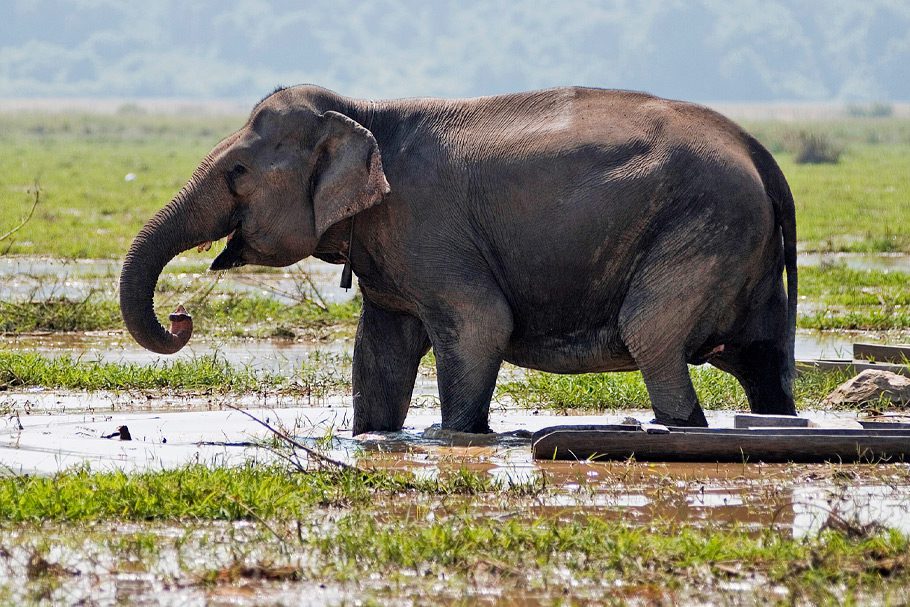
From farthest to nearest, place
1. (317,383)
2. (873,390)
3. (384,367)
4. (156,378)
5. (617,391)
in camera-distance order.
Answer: (317,383) → (156,378) → (617,391) → (873,390) → (384,367)

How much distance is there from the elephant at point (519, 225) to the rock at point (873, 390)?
1.15m

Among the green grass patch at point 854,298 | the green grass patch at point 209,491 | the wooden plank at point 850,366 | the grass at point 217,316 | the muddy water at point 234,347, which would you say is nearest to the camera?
the green grass patch at point 209,491

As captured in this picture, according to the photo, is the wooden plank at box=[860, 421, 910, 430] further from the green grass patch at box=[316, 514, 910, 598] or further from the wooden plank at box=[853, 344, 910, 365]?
the wooden plank at box=[853, 344, 910, 365]

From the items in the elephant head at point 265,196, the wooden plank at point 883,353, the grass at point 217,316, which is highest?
the elephant head at point 265,196

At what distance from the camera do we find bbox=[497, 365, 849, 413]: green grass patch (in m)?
9.80

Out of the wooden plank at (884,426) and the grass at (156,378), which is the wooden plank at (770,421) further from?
the grass at (156,378)

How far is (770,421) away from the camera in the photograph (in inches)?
309

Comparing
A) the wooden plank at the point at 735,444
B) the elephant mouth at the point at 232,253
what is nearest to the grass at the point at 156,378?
the elephant mouth at the point at 232,253

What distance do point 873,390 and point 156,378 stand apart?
4.62 m

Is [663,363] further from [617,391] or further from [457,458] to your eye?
[617,391]

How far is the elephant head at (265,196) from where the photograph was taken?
816cm

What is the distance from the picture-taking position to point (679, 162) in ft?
26.3

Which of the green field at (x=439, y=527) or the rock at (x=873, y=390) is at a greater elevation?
the rock at (x=873, y=390)

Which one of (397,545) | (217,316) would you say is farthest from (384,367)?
(217,316)
